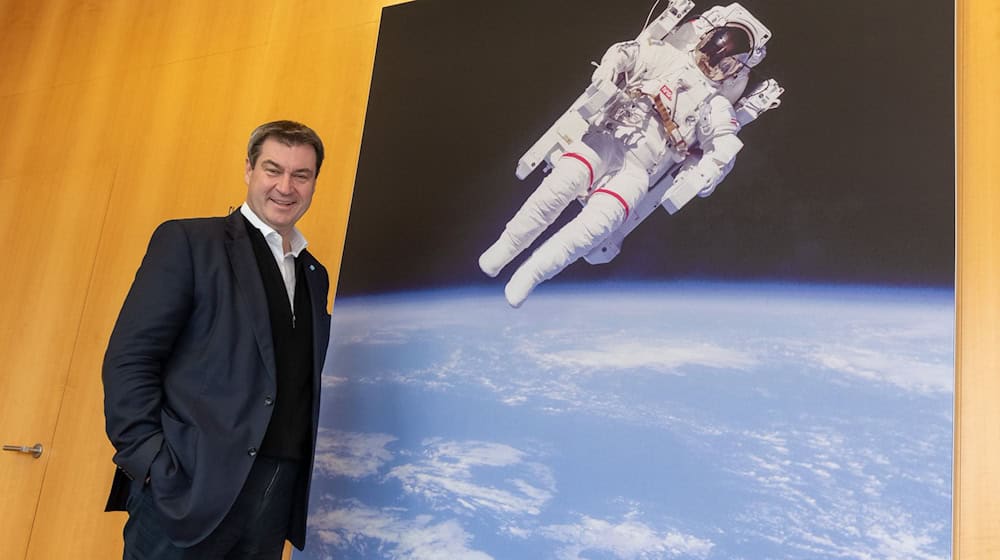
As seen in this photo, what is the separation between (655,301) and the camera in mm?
2154

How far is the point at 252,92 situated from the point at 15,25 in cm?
153

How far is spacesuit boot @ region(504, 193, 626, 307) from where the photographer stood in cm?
228

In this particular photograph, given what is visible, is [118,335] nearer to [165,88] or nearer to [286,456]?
[286,456]

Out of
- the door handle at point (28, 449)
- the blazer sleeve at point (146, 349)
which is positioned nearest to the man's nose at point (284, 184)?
the blazer sleeve at point (146, 349)

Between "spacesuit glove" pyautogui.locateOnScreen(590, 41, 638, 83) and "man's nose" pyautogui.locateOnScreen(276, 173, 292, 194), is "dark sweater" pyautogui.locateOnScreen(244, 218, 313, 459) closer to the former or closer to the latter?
"man's nose" pyautogui.locateOnScreen(276, 173, 292, 194)

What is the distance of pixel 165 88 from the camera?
10.9ft

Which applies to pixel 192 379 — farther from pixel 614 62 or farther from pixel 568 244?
pixel 614 62

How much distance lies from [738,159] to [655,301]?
406mm

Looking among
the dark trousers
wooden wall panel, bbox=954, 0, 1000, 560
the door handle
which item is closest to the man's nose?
the dark trousers

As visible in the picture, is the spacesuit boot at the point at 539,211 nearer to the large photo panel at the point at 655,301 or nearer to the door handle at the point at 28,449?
the large photo panel at the point at 655,301

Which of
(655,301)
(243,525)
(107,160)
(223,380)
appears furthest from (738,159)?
(107,160)

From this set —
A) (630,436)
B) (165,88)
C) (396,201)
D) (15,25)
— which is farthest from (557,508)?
(15,25)

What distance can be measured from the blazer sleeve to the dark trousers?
0.09 meters

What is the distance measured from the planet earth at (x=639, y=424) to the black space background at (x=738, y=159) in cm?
8
